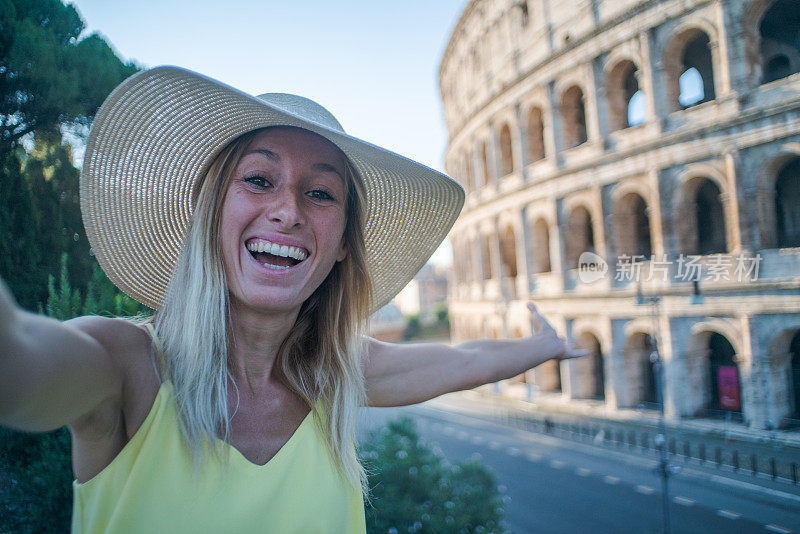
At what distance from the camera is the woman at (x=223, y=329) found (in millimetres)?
985

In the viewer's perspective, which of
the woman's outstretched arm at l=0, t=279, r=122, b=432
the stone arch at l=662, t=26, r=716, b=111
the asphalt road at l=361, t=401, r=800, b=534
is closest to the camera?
the woman's outstretched arm at l=0, t=279, r=122, b=432

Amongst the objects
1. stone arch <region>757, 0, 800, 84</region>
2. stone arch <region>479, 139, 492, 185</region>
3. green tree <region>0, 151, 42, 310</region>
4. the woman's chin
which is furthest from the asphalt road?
stone arch <region>479, 139, 492, 185</region>

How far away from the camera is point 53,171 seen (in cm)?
219

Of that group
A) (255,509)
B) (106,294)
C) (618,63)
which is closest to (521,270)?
(618,63)

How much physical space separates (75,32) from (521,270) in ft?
36.5

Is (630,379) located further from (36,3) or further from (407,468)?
(36,3)

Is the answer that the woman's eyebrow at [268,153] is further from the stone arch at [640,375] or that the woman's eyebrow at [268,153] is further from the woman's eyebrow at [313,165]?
the stone arch at [640,375]

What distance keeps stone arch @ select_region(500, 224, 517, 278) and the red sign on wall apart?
9581 mm

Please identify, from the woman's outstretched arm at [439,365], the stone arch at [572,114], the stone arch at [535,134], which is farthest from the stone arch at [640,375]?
the stone arch at [535,134]

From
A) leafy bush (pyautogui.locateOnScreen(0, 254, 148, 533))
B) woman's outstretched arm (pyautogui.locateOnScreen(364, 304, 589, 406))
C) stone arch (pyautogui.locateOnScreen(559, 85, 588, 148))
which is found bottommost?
leafy bush (pyautogui.locateOnScreen(0, 254, 148, 533))

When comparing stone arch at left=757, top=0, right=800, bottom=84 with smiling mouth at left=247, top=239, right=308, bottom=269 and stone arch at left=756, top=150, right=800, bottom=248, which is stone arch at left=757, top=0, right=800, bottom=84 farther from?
smiling mouth at left=247, top=239, right=308, bottom=269

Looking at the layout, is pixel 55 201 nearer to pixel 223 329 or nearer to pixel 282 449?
pixel 223 329

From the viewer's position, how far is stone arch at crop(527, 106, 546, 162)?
1159cm

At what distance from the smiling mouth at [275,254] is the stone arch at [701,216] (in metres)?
3.07
